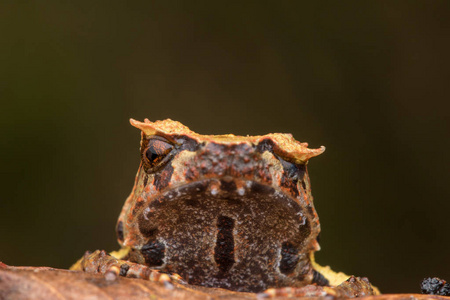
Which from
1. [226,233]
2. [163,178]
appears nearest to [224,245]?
[226,233]

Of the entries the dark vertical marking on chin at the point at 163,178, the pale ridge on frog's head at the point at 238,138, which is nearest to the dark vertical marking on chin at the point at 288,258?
the pale ridge on frog's head at the point at 238,138

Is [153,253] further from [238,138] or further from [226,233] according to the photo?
[238,138]

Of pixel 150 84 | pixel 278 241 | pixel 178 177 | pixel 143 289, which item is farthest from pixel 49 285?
pixel 150 84

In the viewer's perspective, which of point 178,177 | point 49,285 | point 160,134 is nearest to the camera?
point 49,285

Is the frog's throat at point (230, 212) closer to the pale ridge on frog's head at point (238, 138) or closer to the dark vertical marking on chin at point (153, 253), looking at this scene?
the dark vertical marking on chin at point (153, 253)

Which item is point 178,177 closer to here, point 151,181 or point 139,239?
point 151,181

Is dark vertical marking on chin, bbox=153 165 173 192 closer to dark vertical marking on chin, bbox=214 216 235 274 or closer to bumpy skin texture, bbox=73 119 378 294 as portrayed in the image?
bumpy skin texture, bbox=73 119 378 294
